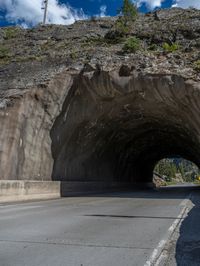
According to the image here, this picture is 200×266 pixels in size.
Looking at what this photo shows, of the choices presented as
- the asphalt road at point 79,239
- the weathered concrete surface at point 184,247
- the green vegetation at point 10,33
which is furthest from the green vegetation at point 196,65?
the green vegetation at point 10,33

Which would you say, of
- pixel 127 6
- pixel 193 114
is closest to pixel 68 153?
pixel 193 114

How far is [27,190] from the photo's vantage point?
1855 centimetres

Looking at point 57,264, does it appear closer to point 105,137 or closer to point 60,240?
point 60,240

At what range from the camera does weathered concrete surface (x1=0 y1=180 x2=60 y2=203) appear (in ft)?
55.1

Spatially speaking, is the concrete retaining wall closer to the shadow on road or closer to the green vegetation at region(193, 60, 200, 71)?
the green vegetation at region(193, 60, 200, 71)

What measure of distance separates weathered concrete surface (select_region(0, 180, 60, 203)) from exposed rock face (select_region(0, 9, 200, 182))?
45.6 inches

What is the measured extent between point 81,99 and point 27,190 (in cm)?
763

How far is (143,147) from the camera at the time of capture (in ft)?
136

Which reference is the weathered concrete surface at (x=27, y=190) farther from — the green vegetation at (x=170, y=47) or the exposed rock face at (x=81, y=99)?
the green vegetation at (x=170, y=47)

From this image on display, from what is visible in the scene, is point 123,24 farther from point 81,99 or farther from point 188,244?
point 188,244

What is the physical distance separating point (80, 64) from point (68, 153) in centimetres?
557

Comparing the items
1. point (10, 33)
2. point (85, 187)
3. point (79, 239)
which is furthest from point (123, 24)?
point (79, 239)

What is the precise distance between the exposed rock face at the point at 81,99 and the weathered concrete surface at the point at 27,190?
1159 millimetres

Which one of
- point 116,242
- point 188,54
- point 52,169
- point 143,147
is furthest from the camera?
point 143,147
